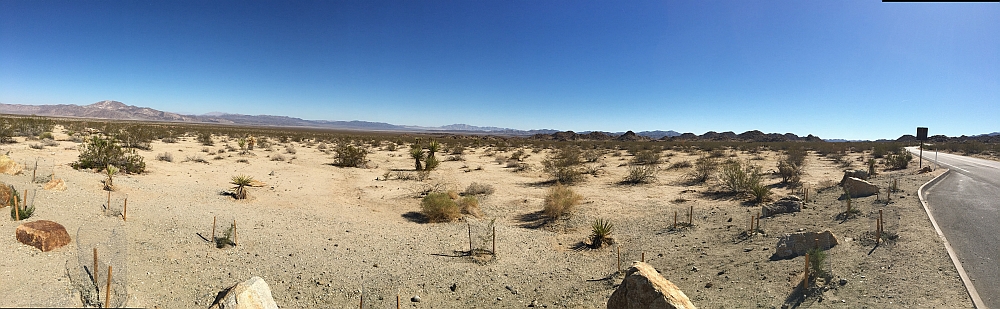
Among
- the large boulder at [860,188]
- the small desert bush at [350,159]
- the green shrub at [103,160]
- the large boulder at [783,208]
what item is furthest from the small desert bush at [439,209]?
the small desert bush at [350,159]

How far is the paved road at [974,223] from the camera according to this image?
5664mm

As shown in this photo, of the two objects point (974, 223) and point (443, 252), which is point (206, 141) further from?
point (974, 223)

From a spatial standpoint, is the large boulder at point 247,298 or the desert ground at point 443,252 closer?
the large boulder at point 247,298

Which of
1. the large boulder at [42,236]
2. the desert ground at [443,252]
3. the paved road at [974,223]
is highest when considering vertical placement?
the paved road at [974,223]

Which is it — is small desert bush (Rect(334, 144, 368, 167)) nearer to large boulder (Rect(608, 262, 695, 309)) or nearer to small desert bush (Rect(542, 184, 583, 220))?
small desert bush (Rect(542, 184, 583, 220))

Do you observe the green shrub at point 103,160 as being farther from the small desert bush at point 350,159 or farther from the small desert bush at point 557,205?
the small desert bush at point 557,205

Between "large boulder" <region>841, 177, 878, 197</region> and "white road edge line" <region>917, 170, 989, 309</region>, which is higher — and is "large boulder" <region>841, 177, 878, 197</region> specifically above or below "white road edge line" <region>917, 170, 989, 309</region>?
above

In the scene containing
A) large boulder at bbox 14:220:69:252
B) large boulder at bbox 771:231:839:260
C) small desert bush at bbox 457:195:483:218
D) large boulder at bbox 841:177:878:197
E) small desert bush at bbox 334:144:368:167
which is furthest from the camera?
small desert bush at bbox 334:144:368:167

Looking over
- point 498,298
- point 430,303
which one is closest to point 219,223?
point 430,303

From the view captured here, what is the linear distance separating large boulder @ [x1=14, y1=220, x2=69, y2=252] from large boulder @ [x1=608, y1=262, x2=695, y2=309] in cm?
818

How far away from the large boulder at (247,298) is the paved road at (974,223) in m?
8.34

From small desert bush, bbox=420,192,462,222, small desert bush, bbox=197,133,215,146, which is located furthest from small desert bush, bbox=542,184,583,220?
small desert bush, bbox=197,133,215,146

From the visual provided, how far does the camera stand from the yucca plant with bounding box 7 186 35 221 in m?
7.32

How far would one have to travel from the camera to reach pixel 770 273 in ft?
21.5
